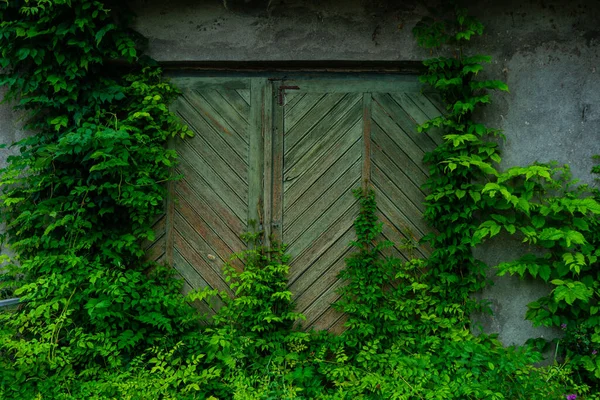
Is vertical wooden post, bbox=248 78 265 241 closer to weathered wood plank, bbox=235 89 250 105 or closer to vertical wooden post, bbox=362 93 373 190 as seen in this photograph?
weathered wood plank, bbox=235 89 250 105

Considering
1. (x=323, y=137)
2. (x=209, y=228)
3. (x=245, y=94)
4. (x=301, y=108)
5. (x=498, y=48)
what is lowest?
(x=209, y=228)

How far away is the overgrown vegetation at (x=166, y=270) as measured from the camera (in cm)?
392

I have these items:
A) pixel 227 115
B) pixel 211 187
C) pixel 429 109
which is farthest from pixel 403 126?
pixel 211 187

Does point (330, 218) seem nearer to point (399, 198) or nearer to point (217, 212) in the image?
point (399, 198)

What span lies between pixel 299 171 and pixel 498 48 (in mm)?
1857

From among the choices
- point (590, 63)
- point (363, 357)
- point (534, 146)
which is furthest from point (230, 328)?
point (590, 63)

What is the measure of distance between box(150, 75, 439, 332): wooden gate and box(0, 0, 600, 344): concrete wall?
267mm

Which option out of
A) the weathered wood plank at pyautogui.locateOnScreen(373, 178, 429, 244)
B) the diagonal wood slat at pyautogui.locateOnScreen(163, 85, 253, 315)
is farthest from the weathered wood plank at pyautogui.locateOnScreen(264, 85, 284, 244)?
the weathered wood plank at pyautogui.locateOnScreen(373, 178, 429, 244)

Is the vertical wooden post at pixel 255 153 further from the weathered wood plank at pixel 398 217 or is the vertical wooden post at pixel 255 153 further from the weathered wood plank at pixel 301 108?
the weathered wood plank at pixel 398 217

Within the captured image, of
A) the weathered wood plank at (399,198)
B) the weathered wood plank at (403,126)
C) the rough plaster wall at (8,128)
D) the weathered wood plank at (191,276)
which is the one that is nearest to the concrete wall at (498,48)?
the weathered wood plank at (403,126)

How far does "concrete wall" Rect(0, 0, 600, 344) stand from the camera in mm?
4238

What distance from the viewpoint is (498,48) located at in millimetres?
4289

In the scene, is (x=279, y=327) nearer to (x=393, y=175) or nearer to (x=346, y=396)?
(x=346, y=396)

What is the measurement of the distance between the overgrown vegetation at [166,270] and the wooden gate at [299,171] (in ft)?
0.52
